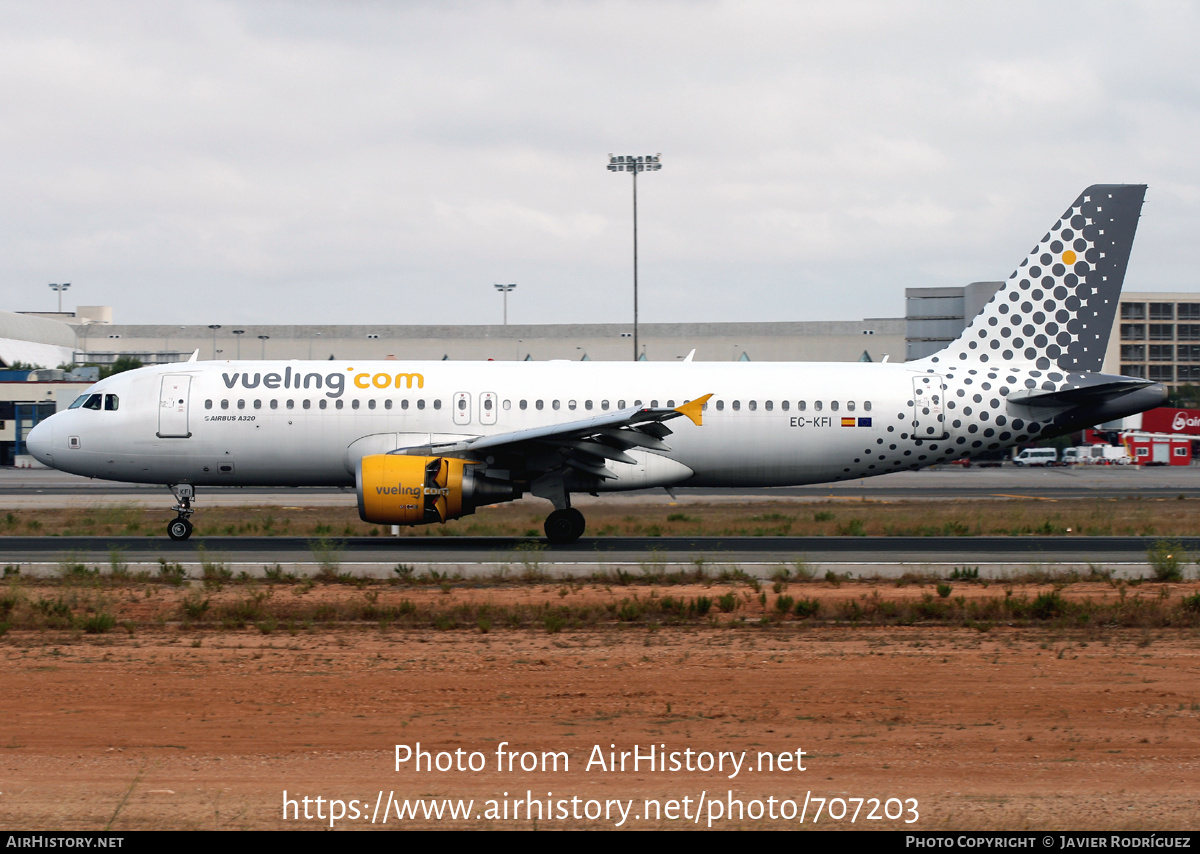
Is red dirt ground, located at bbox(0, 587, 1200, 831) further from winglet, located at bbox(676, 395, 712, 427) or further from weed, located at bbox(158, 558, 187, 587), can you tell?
winglet, located at bbox(676, 395, 712, 427)

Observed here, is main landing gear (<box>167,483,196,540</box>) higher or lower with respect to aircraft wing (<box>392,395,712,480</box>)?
lower

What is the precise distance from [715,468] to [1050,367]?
26.9 ft

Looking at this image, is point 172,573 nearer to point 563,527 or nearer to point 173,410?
point 173,410

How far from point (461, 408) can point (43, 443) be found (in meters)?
9.03

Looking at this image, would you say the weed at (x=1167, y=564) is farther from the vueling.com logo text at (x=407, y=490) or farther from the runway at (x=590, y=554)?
the vueling.com logo text at (x=407, y=490)

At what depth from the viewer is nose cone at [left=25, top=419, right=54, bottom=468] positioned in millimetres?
23484

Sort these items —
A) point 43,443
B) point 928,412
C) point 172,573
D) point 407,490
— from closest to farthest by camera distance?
point 172,573
point 407,490
point 43,443
point 928,412

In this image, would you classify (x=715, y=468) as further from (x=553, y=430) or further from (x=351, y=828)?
(x=351, y=828)

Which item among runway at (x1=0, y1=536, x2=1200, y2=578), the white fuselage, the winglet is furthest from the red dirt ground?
the white fuselage

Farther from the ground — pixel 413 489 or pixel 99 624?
pixel 413 489

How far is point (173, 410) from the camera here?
76.0ft

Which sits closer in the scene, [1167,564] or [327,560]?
[1167,564]

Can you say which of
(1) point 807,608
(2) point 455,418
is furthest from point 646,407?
(1) point 807,608

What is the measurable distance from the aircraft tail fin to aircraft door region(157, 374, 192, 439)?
55.7ft
